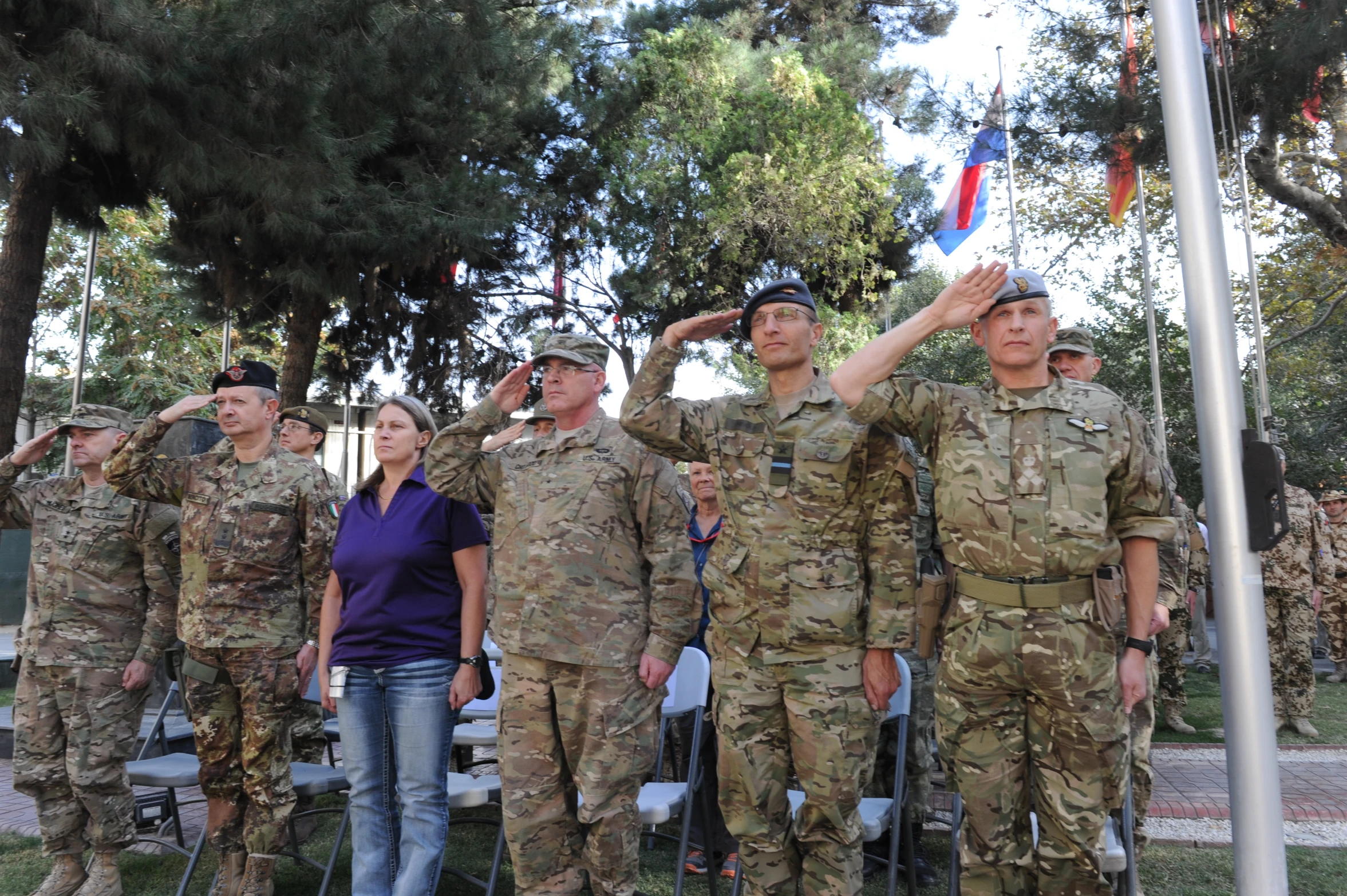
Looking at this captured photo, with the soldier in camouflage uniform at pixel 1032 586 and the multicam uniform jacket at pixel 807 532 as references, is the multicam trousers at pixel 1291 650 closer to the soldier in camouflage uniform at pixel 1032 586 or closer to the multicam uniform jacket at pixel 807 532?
the soldier in camouflage uniform at pixel 1032 586

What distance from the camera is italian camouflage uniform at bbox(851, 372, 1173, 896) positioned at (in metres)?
2.92

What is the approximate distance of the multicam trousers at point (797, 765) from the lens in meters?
3.16

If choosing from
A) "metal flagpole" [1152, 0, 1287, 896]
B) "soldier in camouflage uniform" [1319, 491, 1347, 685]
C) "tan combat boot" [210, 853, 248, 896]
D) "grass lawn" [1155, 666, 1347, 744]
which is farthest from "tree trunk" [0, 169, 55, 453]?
"soldier in camouflage uniform" [1319, 491, 1347, 685]

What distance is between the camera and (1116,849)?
320 cm

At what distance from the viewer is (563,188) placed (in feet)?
53.2

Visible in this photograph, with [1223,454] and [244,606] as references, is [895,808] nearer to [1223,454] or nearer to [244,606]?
[1223,454]

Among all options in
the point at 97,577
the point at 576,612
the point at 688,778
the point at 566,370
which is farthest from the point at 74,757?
the point at 566,370

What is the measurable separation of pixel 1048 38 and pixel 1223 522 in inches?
307

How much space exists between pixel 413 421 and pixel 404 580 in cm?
66

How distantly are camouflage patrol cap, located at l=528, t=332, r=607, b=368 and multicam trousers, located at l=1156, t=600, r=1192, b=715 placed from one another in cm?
493

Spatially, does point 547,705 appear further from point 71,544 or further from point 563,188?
point 563,188

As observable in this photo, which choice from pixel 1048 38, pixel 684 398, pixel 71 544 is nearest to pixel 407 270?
pixel 1048 38

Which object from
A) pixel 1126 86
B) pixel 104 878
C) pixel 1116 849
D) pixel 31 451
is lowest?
pixel 104 878

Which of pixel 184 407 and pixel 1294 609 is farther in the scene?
pixel 1294 609
